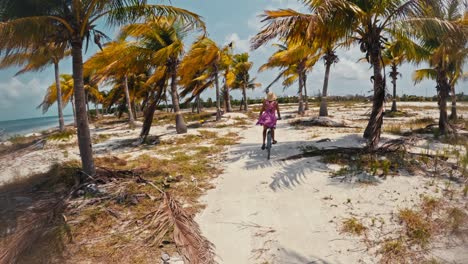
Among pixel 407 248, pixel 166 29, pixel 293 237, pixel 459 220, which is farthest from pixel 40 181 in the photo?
pixel 166 29

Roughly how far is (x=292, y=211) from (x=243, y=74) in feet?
92.5

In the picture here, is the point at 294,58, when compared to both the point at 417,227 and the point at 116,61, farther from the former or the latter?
the point at 417,227

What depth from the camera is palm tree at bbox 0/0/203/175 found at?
197 inches

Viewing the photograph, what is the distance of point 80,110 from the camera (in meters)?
5.64

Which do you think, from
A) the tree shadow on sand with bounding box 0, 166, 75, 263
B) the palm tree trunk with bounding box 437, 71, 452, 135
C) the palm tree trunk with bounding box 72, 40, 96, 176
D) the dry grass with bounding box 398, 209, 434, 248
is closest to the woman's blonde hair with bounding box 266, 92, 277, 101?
the dry grass with bounding box 398, 209, 434, 248

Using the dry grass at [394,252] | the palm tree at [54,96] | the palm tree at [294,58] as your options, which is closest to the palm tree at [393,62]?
the palm tree at [294,58]

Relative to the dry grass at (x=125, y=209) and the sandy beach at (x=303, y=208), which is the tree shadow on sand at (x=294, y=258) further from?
the dry grass at (x=125, y=209)

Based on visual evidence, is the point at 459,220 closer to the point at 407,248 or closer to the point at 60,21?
the point at 407,248

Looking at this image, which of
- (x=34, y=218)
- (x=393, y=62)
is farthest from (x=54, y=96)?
(x=393, y=62)

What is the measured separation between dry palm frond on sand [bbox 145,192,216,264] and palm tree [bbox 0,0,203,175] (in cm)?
228

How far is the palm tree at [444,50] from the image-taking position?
717cm

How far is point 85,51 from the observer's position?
6.04 metres

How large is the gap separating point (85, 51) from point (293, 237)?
5406 millimetres

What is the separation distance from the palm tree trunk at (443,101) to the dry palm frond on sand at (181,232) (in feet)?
32.7
